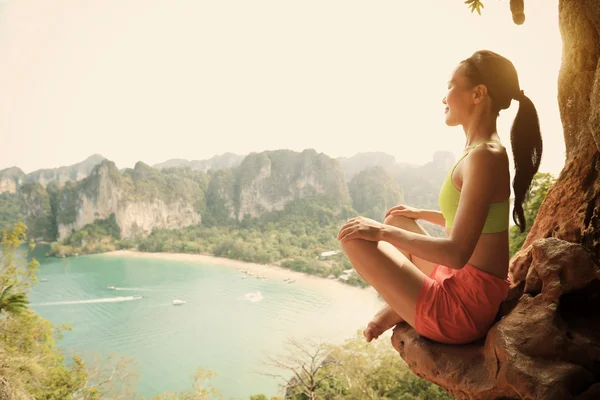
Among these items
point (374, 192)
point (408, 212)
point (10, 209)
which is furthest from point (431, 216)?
point (10, 209)

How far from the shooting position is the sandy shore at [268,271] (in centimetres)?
2362

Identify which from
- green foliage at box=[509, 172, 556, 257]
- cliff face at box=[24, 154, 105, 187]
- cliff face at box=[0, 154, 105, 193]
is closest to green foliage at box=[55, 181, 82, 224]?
cliff face at box=[0, 154, 105, 193]

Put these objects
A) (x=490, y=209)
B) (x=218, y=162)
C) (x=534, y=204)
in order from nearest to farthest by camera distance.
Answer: (x=490, y=209), (x=534, y=204), (x=218, y=162)

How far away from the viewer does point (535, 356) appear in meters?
0.96

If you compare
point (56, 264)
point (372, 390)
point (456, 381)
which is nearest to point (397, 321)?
point (456, 381)

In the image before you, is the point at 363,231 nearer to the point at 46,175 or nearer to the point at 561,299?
the point at 561,299

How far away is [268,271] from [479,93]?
28492mm

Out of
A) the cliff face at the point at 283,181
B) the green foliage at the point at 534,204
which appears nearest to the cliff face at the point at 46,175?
the cliff face at the point at 283,181

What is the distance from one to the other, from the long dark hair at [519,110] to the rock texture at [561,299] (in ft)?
0.48

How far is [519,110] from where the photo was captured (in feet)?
4.08

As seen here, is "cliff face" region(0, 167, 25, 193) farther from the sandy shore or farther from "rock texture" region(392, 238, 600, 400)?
"rock texture" region(392, 238, 600, 400)

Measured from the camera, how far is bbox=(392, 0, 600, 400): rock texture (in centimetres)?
93

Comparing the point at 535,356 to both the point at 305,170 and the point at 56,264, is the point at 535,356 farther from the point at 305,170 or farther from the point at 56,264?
the point at 305,170

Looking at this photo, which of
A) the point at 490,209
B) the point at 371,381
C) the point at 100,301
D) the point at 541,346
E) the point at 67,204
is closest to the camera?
the point at 541,346
